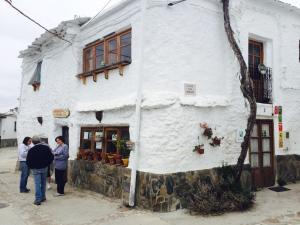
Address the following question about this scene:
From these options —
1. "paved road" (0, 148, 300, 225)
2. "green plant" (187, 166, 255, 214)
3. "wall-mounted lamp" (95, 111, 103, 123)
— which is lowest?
"paved road" (0, 148, 300, 225)

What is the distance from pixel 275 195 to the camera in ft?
29.1

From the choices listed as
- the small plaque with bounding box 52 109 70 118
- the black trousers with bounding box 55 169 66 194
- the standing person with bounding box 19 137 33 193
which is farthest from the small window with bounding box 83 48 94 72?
the black trousers with bounding box 55 169 66 194

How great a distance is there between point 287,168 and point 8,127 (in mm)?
33233

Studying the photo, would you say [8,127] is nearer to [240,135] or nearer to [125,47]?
[125,47]

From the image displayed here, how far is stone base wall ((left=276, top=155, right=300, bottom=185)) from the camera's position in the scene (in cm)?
1012

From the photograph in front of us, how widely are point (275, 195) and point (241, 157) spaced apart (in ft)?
5.09

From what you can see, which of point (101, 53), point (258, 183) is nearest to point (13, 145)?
point (101, 53)

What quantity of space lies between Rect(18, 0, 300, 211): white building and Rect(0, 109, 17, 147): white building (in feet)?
85.6

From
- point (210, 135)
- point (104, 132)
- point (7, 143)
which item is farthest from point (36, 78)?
point (7, 143)

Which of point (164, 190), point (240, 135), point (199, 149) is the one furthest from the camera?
point (240, 135)

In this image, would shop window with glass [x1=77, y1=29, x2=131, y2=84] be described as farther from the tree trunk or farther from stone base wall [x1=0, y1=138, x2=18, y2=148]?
stone base wall [x1=0, y1=138, x2=18, y2=148]

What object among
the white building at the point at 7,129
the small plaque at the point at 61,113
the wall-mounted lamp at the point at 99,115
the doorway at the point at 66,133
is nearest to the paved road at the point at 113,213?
the wall-mounted lamp at the point at 99,115

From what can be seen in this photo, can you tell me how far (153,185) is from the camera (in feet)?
24.7

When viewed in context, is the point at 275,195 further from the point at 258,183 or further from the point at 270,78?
the point at 270,78
